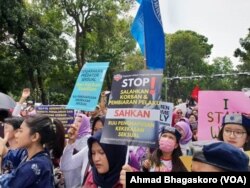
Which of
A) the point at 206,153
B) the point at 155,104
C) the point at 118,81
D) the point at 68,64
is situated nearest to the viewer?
the point at 206,153

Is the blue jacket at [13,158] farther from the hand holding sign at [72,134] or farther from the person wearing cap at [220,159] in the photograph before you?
the person wearing cap at [220,159]

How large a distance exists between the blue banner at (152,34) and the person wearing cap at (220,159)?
2.82 meters

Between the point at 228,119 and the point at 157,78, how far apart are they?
4.04ft

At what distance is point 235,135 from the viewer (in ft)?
12.4

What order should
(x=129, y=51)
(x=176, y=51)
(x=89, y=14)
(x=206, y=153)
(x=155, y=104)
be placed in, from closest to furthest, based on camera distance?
(x=206, y=153) → (x=155, y=104) → (x=89, y=14) → (x=129, y=51) → (x=176, y=51)

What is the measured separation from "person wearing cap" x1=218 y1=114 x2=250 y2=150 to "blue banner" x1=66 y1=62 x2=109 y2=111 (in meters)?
1.42

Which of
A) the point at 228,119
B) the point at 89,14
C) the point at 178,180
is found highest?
the point at 89,14

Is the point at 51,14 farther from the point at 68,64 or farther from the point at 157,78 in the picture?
the point at 157,78

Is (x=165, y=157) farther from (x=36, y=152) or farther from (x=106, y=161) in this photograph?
(x=36, y=152)

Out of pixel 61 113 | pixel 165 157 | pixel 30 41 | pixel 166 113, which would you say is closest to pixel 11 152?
pixel 165 157

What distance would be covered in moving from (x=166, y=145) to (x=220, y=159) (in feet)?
7.21

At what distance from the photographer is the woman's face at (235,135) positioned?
3744 mm

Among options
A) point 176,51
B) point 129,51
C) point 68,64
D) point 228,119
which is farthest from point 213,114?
point 176,51

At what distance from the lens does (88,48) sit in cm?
2783
